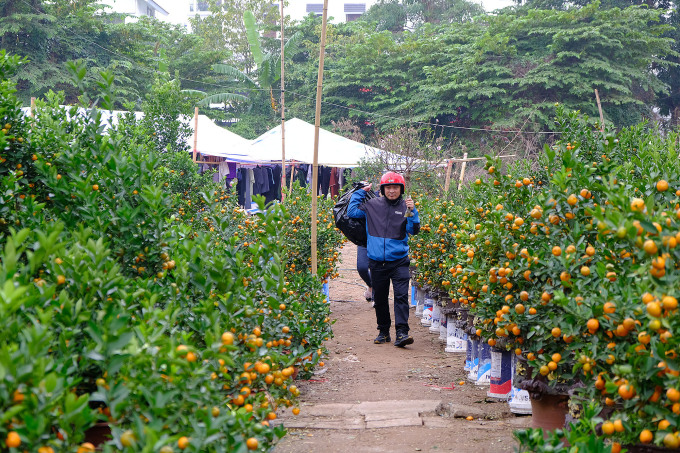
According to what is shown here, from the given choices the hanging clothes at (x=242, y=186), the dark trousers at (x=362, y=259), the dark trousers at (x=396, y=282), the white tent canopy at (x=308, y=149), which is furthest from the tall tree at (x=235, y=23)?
the dark trousers at (x=396, y=282)

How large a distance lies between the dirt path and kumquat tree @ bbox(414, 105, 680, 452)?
51 cm

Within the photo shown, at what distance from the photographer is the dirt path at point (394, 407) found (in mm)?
4012

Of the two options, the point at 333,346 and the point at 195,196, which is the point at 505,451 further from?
the point at 195,196

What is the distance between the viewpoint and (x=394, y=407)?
15.6ft

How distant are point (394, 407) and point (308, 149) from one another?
11494 mm

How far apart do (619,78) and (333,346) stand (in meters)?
19.2

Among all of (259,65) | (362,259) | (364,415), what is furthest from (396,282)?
(259,65)

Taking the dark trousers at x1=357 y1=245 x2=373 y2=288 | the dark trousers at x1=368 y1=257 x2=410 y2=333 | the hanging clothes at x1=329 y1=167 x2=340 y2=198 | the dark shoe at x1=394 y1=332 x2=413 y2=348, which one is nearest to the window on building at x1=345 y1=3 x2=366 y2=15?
the hanging clothes at x1=329 y1=167 x2=340 y2=198

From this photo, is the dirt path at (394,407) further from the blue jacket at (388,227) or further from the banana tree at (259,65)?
the banana tree at (259,65)

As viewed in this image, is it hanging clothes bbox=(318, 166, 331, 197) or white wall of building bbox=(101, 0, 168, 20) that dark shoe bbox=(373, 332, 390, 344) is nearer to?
hanging clothes bbox=(318, 166, 331, 197)

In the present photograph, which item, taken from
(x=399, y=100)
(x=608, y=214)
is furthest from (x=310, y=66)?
(x=608, y=214)

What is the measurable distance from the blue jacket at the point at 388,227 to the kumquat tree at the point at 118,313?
5.29 feet

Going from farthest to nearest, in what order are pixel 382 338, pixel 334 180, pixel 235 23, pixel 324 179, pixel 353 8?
1. pixel 353 8
2. pixel 235 23
3. pixel 334 180
4. pixel 324 179
5. pixel 382 338

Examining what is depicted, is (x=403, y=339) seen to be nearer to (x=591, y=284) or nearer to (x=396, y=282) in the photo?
(x=396, y=282)
